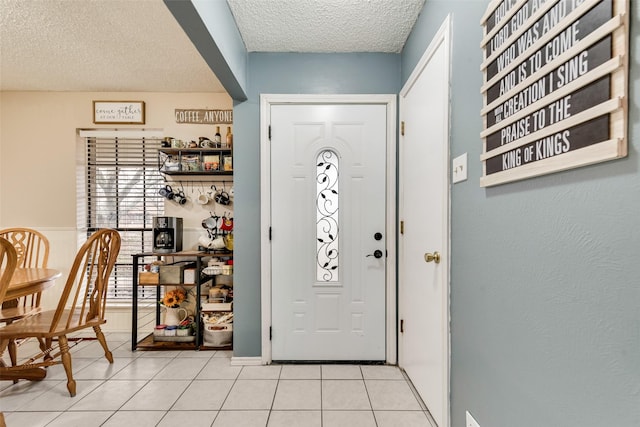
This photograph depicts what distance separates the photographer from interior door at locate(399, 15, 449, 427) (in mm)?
1545

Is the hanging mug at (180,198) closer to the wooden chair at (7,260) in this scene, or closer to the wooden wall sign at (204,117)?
the wooden wall sign at (204,117)

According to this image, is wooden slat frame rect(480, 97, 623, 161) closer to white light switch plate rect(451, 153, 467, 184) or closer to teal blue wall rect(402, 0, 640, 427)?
teal blue wall rect(402, 0, 640, 427)

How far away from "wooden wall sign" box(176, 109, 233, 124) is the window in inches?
15.4

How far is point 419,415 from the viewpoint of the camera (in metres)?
1.78

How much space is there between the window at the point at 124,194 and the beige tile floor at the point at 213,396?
40.8 inches

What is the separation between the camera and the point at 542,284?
897 millimetres

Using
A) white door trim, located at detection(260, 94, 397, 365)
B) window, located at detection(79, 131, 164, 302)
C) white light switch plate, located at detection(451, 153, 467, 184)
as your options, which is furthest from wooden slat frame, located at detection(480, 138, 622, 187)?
window, located at detection(79, 131, 164, 302)

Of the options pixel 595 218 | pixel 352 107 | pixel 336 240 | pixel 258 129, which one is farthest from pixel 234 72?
pixel 595 218

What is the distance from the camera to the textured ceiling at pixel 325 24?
1.88m

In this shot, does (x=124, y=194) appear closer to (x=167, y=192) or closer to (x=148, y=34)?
(x=167, y=192)

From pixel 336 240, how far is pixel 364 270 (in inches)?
12.5

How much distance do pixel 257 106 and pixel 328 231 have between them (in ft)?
3.67

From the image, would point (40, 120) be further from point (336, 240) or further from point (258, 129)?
point (336, 240)

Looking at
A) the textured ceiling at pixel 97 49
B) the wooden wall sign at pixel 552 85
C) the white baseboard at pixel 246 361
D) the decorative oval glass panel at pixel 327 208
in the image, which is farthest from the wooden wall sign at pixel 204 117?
the wooden wall sign at pixel 552 85
